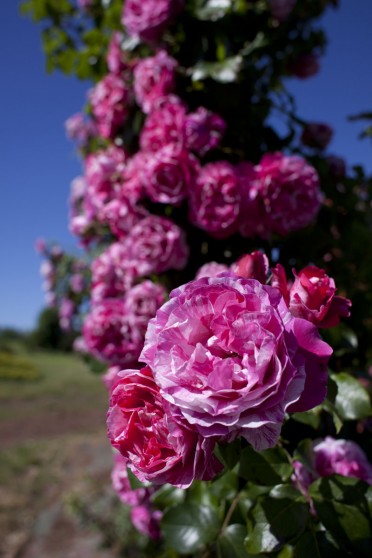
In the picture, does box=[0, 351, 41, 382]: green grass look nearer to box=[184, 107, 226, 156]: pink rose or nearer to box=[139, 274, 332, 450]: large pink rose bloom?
box=[184, 107, 226, 156]: pink rose

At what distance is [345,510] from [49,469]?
578cm

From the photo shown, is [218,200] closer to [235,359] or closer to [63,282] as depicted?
[235,359]

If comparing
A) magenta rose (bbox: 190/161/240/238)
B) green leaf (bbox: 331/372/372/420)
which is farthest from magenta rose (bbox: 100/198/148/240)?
green leaf (bbox: 331/372/372/420)

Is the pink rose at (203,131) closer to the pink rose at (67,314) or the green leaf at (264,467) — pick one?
the green leaf at (264,467)

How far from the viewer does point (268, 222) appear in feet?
4.22

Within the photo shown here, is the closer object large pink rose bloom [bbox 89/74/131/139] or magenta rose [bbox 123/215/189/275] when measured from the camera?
magenta rose [bbox 123/215/189/275]

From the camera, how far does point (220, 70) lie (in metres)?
1.49

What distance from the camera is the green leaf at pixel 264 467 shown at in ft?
2.79

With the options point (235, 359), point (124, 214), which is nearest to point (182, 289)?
point (235, 359)

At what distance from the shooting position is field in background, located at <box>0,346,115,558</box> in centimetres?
400

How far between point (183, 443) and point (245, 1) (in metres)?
1.48

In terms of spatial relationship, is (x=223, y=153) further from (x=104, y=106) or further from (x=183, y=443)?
(x=183, y=443)

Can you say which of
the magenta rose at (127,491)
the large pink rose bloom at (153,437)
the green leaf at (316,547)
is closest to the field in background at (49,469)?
the magenta rose at (127,491)

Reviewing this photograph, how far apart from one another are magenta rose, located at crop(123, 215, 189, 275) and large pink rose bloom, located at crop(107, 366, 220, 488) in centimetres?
76
